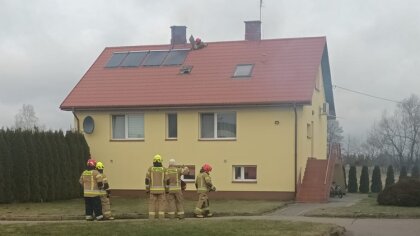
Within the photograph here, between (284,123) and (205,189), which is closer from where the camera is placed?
(205,189)

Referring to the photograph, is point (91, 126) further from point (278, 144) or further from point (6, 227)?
point (6, 227)

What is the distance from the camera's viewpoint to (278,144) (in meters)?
24.6

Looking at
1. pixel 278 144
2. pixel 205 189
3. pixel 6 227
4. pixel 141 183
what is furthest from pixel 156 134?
pixel 6 227

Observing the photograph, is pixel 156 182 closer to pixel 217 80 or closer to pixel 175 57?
pixel 217 80

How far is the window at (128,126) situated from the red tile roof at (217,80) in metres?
0.84

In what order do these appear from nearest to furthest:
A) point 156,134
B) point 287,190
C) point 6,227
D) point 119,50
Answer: point 6,227
point 287,190
point 156,134
point 119,50

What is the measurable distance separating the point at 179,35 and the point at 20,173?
11298 mm

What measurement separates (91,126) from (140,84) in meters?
2.76

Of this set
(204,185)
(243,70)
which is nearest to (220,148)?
(243,70)

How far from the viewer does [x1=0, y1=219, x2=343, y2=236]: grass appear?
497 inches

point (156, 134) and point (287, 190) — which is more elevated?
point (156, 134)

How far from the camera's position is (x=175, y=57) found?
29109mm

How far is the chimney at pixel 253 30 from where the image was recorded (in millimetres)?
29656

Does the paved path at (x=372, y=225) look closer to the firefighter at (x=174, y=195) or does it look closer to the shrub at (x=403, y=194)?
the firefighter at (x=174, y=195)
